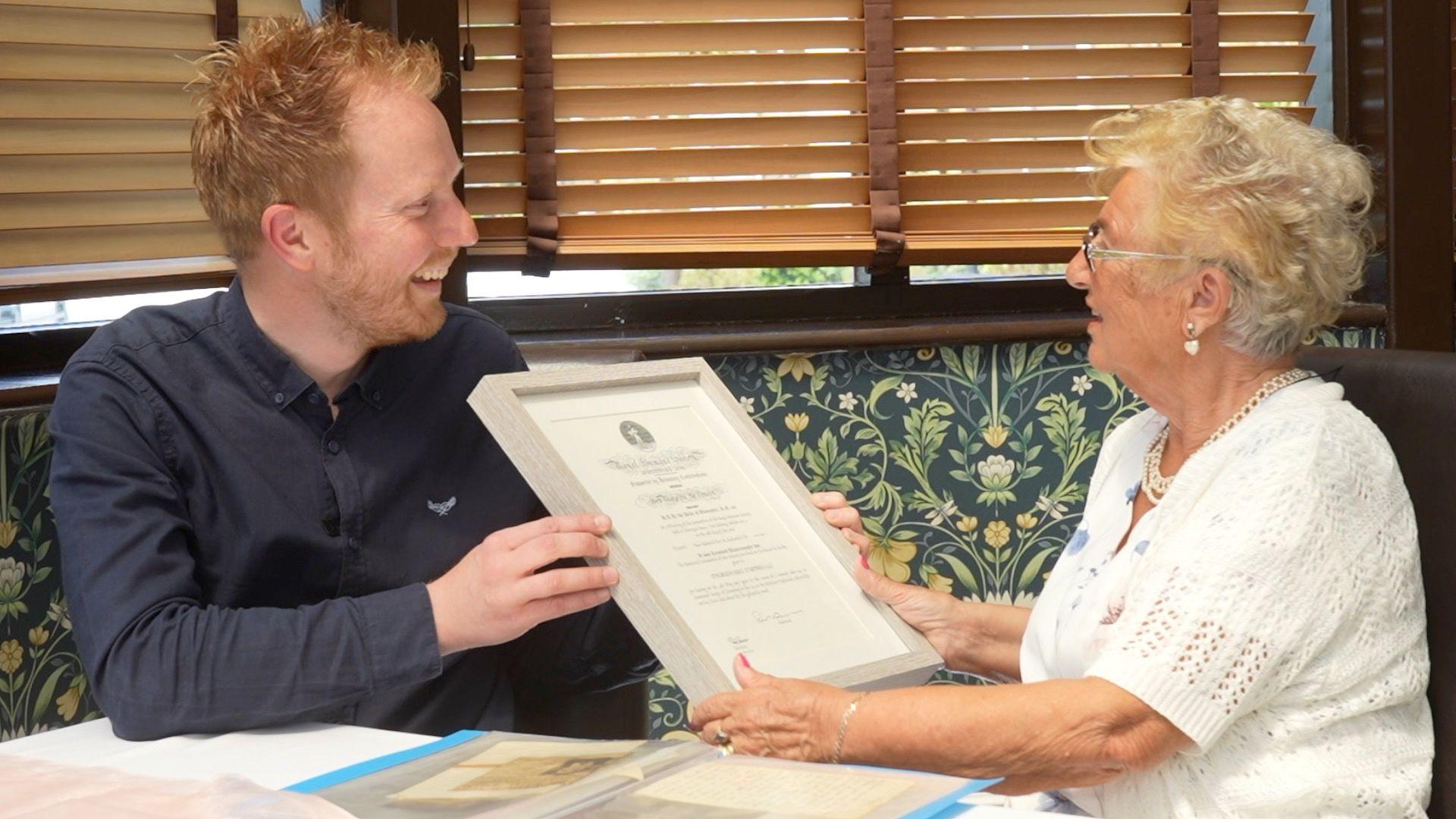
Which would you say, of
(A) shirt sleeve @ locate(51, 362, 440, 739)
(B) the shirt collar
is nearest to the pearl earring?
(A) shirt sleeve @ locate(51, 362, 440, 739)

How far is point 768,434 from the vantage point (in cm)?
275

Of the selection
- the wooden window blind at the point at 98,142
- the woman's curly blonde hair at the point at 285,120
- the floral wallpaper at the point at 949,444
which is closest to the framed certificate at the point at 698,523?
the woman's curly blonde hair at the point at 285,120

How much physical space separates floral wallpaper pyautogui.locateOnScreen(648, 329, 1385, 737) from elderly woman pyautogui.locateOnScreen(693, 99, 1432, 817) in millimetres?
1053

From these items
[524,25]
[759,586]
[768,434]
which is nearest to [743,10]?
[524,25]

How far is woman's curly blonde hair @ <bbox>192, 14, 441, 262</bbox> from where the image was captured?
5.48 ft

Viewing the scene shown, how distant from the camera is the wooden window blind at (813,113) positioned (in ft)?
8.85

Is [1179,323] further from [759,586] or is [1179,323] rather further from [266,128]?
[266,128]

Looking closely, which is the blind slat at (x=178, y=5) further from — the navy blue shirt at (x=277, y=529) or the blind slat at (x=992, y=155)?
the blind slat at (x=992, y=155)

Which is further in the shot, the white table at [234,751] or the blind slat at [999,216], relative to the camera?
the blind slat at [999,216]

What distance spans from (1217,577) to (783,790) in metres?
0.52

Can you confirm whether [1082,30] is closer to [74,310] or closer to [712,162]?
[712,162]

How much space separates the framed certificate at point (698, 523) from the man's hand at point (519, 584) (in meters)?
0.03

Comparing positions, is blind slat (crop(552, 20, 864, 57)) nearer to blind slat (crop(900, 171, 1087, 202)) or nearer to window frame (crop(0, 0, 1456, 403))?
blind slat (crop(900, 171, 1087, 202))
